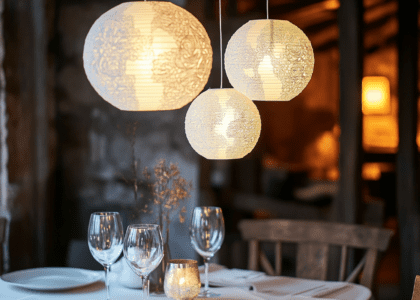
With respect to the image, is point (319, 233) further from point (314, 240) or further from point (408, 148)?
point (408, 148)

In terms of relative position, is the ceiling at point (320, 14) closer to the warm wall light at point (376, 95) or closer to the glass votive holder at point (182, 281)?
the warm wall light at point (376, 95)

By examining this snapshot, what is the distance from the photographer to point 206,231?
1645 mm

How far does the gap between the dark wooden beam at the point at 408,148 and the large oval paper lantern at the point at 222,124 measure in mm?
1635

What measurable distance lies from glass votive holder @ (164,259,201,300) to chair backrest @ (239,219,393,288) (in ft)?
2.66

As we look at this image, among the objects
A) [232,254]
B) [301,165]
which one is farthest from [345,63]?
[232,254]

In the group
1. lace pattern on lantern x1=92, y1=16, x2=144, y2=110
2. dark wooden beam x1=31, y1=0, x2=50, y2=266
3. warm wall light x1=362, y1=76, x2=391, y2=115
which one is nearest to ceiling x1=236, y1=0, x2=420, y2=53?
warm wall light x1=362, y1=76, x2=391, y2=115

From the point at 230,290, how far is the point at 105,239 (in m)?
0.37

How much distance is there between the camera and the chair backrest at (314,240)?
2.02 m

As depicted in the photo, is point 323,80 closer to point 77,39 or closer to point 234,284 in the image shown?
point 77,39

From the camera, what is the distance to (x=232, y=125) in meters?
1.59

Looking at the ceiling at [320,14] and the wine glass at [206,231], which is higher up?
the ceiling at [320,14]

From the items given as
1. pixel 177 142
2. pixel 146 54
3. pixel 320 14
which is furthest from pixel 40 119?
pixel 146 54

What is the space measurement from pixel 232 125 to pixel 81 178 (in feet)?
5.94

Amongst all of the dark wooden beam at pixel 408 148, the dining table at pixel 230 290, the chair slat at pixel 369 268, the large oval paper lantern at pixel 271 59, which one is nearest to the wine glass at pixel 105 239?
the dining table at pixel 230 290
